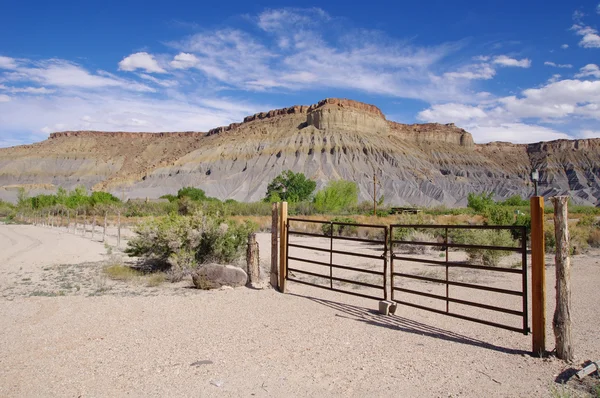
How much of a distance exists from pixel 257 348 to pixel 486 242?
11809mm

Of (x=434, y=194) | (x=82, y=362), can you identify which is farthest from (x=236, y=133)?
(x=82, y=362)

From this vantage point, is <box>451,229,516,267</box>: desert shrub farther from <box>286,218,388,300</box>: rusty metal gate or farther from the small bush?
the small bush

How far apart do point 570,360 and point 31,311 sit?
8.95m

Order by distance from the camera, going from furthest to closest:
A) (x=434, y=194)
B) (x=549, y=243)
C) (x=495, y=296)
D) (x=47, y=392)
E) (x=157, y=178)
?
(x=157, y=178) < (x=434, y=194) < (x=549, y=243) < (x=495, y=296) < (x=47, y=392)

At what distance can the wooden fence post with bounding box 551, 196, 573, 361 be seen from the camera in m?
5.82

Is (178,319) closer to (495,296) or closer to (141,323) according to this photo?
(141,323)

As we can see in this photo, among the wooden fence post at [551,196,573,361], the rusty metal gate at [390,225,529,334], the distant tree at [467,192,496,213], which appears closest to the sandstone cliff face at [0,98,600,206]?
the distant tree at [467,192,496,213]

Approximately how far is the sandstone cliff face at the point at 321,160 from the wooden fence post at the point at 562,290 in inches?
3622

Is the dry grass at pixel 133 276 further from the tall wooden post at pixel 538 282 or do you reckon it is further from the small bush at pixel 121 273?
the tall wooden post at pixel 538 282

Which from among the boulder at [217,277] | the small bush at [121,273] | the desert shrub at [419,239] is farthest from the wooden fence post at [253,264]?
the desert shrub at [419,239]

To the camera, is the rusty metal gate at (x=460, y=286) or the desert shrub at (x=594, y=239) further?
the desert shrub at (x=594, y=239)

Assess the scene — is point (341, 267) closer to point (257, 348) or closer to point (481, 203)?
point (257, 348)

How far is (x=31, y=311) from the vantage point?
8.72 metres

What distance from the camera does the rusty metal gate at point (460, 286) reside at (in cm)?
671
